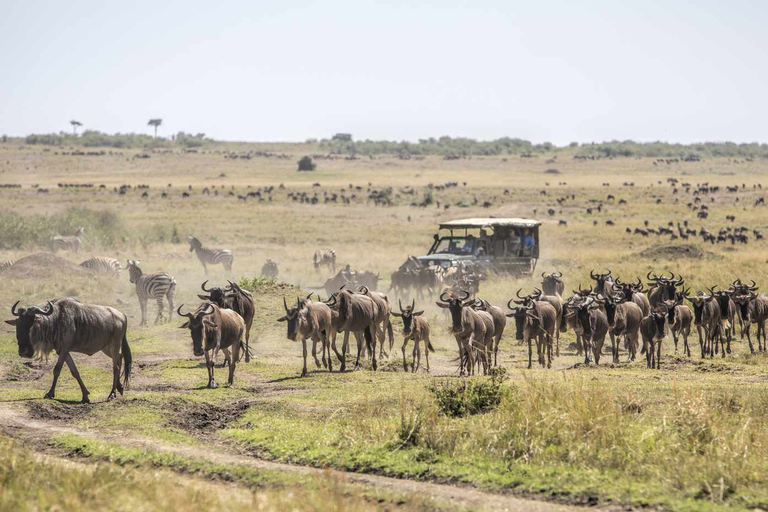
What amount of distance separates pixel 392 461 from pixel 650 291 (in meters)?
18.2

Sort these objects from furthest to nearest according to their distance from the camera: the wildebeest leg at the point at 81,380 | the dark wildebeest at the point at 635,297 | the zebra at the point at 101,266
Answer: the zebra at the point at 101,266 → the dark wildebeest at the point at 635,297 → the wildebeest leg at the point at 81,380

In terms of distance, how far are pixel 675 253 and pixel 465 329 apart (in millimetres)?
26257

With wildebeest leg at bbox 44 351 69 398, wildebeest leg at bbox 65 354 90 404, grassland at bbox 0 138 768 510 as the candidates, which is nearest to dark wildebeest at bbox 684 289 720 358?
grassland at bbox 0 138 768 510

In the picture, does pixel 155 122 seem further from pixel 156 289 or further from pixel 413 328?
pixel 413 328

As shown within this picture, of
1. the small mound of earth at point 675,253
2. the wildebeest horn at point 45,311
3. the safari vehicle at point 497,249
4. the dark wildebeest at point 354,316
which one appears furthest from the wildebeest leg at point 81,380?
the small mound of earth at point 675,253

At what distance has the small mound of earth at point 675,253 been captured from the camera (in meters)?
42.4

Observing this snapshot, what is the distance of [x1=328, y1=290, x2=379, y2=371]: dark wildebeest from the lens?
1959 cm

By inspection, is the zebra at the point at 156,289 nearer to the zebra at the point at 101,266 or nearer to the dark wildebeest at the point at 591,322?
the zebra at the point at 101,266

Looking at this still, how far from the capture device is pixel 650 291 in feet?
91.2

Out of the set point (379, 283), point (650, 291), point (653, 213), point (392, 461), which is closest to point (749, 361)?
point (650, 291)

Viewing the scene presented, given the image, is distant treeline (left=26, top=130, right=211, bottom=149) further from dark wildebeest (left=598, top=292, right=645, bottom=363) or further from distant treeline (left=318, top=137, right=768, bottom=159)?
dark wildebeest (left=598, top=292, right=645, bottom=363)

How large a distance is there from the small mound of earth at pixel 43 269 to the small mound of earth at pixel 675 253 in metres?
23.7

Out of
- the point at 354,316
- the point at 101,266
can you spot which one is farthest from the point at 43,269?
the point at 354,316

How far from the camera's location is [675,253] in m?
42.8
